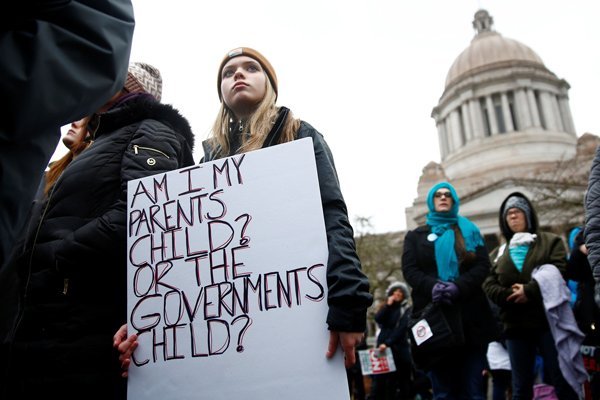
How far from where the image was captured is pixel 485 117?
47.0 meters

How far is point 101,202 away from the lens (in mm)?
2355

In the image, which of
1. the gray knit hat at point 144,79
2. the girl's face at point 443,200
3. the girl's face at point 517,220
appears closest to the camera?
the gray knit hat at point 144,79

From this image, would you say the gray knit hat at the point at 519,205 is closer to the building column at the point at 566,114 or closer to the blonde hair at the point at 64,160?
the blonde hair at the point at 64,160

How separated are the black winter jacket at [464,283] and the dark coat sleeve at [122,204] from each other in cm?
248

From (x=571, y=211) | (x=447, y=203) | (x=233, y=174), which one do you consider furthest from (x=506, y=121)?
(x=233, y=174)

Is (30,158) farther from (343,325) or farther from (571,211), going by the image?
(571,211)

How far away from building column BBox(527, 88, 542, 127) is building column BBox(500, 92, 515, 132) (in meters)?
1.76

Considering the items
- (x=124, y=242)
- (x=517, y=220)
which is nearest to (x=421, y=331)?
(x=517, y=220)

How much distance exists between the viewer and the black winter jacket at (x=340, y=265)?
1818 millimetres

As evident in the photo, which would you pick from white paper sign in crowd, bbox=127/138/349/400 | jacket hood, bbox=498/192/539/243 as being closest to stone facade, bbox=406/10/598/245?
jacket hood, bbox=498/192/539/243

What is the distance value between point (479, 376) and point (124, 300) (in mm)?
2765

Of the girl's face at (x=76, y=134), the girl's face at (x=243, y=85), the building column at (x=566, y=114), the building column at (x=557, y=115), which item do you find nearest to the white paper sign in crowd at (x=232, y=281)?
the girl's face at (x=243, y=85)

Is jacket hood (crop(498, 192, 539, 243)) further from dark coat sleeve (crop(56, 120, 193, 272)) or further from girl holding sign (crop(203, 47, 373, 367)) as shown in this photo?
dark coat sleeve (crop(56, 120, 193, 272))

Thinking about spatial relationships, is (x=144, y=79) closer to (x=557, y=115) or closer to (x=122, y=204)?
(x=122, y=204)
